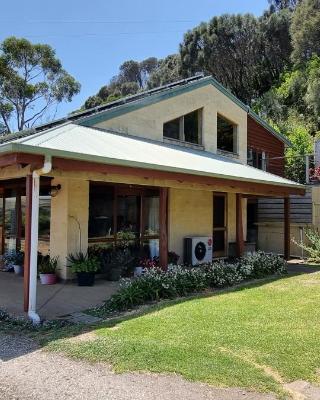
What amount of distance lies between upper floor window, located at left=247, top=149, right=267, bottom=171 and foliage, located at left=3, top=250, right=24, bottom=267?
1038cm

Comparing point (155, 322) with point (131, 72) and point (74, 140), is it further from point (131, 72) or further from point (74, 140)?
point (131, 72)

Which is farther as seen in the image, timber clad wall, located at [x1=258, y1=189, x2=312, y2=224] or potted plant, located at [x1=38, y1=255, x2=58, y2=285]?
timber clad wall, located at [x1=258, y1=189, x2=312, y2=224]

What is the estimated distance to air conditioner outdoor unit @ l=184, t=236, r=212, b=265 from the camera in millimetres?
12703

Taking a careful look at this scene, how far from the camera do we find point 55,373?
447 cm

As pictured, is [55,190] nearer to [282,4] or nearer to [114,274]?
[114,274]

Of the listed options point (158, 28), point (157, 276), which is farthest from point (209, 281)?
point (158, 28)

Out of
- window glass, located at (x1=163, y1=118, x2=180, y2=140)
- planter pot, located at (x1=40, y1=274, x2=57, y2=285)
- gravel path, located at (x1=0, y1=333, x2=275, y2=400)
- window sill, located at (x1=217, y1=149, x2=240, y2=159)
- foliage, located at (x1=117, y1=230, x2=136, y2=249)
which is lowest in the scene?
gravel path, located at (x1=0, y1=333, x2=275, y2=400)

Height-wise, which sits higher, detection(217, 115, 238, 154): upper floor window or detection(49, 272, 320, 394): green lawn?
detection(217, 115, 238, 154): upper floor window

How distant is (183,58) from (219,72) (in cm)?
386

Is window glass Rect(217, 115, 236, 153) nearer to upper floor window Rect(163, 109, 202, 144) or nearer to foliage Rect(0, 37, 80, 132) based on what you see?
upper floor window Rect(163, 109, 202, 144)

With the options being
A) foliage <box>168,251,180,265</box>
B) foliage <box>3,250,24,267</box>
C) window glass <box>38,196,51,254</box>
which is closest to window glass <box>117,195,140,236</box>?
foliage <box>168,251,180,265</box>

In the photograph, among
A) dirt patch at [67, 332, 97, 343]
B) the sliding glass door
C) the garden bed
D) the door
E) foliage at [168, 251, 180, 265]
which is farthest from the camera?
the door

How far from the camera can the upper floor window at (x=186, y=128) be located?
1399 centimetres

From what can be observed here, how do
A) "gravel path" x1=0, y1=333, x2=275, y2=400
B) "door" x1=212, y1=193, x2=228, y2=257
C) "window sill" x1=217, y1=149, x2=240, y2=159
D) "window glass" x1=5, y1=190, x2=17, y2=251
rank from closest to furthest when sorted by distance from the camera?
"gravel path" x1=0, y1=333, x2=275, y2=400, "window glass" x1=5, y1=190, x2=17, y2=251, "door" x1=212, y1=193, x2=228, y2=257, "window sill" x1=217, y1=149, x2=240, y2=159
